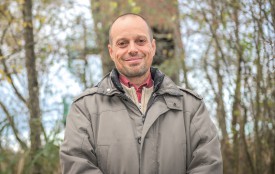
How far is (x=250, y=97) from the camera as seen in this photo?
6.20 metres

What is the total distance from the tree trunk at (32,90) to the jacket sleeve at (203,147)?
11.0ft

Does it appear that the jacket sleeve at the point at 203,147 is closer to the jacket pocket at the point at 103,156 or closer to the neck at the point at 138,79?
the neck at the point at 138,79

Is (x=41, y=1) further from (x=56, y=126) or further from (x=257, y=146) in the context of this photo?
(x=257, y=146)

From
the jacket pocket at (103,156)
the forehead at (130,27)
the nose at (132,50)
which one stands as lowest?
the jacket pocket at (103,156)

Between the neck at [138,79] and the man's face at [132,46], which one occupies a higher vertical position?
the man's face at [132,46]

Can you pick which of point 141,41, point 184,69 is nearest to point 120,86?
point 141,41

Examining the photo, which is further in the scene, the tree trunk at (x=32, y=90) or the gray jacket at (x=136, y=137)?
the tree trunk at (x=32, y=90)

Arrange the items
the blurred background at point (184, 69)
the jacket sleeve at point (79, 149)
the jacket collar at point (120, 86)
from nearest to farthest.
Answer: the jacket sleeve at point (79, 149)
the jacket collar at point (120, 86)
the blurred background at point (184, 69)

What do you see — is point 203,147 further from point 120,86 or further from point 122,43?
point 122,43

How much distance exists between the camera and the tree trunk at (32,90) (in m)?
6.57

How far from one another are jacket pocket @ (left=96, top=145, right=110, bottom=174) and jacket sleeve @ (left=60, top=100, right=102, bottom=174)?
0.11 feet

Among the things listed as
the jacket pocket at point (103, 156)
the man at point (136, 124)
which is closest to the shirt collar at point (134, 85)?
the man at point (136, 124)

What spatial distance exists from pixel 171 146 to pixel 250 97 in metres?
3.05

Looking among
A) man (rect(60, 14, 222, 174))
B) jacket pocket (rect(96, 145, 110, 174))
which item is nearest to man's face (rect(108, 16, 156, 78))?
man (rect(60, 14, 222, 174))
